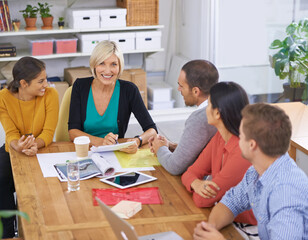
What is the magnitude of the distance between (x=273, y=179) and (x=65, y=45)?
354cm

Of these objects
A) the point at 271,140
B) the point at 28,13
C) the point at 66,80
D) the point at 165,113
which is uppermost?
the point at 28,13

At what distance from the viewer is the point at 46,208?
1.80 meters

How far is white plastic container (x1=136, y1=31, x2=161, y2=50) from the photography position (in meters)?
4.89

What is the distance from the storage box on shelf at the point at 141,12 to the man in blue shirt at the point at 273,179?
3.42 meters

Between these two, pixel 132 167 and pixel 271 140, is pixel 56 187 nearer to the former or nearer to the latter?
pixel 132 167

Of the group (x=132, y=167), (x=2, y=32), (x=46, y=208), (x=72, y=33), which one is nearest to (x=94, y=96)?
(x=132, y=167)

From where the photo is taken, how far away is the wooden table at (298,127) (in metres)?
2.87

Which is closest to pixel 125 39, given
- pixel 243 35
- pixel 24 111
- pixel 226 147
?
pixel 243 35

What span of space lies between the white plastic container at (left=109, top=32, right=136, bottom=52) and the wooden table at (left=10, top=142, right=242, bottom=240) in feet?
9.34

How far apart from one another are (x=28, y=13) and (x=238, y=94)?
357cm

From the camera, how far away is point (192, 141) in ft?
6.83

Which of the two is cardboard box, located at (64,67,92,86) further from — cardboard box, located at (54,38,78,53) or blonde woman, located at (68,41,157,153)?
blonde woman, located at (68,41,157,153)

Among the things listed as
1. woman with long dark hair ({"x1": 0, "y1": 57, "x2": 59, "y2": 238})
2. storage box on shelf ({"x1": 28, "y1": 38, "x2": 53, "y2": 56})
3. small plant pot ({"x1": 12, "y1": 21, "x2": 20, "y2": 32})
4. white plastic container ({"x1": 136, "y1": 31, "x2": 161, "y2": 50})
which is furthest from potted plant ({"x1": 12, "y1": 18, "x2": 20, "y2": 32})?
woman with long dark hair ({"x1": 0, "y1": 57, "x2": 59, "y2": 238})

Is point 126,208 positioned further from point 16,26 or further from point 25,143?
point 16,26
